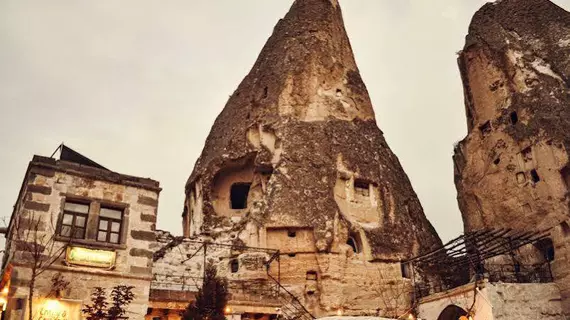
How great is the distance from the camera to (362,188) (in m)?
24.4

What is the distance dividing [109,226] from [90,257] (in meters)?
0.95

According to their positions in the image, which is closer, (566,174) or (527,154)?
(566,174)

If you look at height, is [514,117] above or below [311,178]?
above

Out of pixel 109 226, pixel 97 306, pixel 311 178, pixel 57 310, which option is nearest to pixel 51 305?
pixel 57 310

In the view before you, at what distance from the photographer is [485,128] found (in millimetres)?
25188

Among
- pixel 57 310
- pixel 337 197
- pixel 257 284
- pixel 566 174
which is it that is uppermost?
pixel 337 197

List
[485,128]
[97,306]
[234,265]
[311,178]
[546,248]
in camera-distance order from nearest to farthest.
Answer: [97,306]
[546,248]
[234,265]
[311,178]
[485,128]

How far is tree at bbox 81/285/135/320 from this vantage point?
1106 cm

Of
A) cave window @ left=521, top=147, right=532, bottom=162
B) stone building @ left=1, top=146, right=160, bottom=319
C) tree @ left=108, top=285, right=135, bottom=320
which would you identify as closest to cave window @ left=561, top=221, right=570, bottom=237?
cave window @ left=521, top=147, right=532, bottom=162

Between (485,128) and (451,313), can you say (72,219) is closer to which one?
(451,313)

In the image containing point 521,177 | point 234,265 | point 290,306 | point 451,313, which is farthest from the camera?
point 521,177

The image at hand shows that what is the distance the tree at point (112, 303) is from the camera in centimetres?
1106

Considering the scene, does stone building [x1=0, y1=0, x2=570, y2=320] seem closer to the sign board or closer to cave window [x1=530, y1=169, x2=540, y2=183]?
cave window [x1=530, y1=169, x2=540, y2=183]

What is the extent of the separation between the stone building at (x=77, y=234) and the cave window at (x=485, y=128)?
16989 mm
